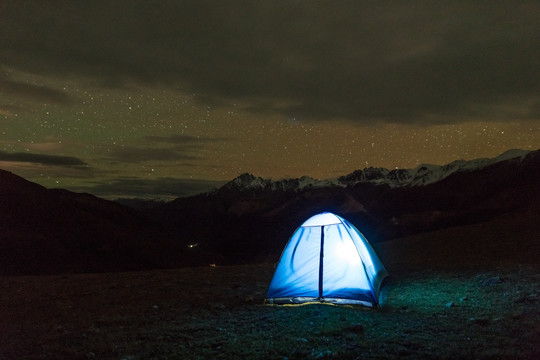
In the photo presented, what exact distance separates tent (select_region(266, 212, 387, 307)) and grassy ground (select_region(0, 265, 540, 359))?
54cm

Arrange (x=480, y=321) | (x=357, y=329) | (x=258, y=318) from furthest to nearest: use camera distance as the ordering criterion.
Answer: (x=258, y=318) → (x=480, y=321) → (x=357, y=329)

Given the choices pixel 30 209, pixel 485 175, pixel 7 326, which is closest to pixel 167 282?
pixel 7 326

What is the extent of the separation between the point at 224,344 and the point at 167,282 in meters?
7.30

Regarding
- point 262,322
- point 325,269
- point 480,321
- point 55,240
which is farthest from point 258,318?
point 55,240

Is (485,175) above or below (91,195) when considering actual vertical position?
above

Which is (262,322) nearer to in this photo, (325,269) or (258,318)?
(258,318)

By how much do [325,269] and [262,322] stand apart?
262 cm

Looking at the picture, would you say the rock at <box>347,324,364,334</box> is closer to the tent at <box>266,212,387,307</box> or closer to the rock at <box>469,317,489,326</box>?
the tent at <box>266,212,387,307</box>

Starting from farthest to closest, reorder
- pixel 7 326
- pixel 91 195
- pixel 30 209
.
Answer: pixel 91 195 → pixel 30 209 → pixel 7 326

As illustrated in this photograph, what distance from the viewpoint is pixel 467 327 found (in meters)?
7.54

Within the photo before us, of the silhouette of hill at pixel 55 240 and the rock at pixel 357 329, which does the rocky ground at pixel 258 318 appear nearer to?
the rock at pixel 357 329

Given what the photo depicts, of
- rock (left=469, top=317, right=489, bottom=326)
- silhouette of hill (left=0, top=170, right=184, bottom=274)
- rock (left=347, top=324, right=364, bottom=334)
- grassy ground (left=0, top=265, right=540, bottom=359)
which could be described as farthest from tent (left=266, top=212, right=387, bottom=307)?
silhouette of hill (left=0, top=170, right=184, bottom=274)

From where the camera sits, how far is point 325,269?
10.2m

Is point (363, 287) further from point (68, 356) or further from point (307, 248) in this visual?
point (68, 356)
